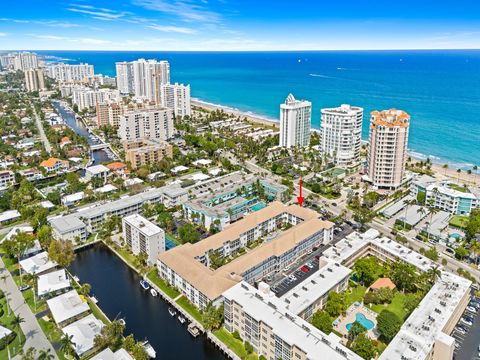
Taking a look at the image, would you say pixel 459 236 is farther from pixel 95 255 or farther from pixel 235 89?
pixel 235 89

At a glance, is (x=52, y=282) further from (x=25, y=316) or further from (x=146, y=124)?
(x=146, y=124)

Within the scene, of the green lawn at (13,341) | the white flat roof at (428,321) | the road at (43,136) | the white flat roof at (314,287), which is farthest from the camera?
the road at (43,136)

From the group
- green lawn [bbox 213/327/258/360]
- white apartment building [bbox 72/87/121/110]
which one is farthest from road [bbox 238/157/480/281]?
white apartment building [bbox 72/87/121/110]

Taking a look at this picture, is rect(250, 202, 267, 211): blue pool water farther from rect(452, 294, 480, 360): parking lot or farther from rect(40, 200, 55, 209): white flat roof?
rect(40, 200, 55, 209): white flat roof

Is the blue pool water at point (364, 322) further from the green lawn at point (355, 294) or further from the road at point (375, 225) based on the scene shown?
the road at point (375, 225)

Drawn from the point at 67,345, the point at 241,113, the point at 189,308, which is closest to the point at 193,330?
the point at 189,308

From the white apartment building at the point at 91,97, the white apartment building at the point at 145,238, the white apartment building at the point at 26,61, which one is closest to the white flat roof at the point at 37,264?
the white apartment building at the point at 145,238
